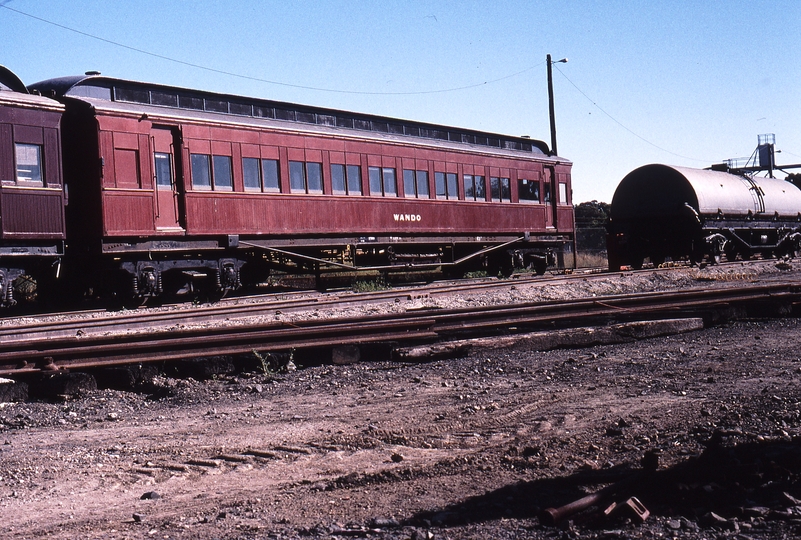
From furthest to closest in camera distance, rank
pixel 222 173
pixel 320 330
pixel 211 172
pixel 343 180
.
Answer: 1. pixel 343 180
2. pixel 222 173
3. pixel 211 172
4. pixel 320 330

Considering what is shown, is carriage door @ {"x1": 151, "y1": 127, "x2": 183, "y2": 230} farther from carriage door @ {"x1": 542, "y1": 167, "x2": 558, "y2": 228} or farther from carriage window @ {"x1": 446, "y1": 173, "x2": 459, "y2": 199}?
carriage door @ {"x1": 542, "y1": 167, "x2": 558, "y2": 228}

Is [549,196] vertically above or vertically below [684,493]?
above

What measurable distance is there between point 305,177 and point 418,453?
1227cm

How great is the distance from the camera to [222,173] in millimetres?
14758

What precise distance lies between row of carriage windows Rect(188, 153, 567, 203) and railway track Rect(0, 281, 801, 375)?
10.7 ft

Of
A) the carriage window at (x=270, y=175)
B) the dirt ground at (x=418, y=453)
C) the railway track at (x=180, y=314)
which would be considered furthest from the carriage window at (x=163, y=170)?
the dirt ground at (x=418, y=453)

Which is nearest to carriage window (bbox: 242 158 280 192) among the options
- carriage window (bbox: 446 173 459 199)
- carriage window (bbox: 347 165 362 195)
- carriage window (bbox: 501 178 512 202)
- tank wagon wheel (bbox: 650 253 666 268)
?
carriage window (bbox: 347 165 362 195)

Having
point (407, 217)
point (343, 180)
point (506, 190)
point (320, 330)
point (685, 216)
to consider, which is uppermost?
point (343, 180)

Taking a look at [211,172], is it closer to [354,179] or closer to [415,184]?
[354,179]

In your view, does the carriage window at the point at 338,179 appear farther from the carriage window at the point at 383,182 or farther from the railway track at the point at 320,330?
the railway track at the point at 320,330

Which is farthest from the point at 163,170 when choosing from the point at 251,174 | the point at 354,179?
the point at 354,179

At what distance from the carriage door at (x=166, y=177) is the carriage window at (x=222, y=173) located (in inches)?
30.4

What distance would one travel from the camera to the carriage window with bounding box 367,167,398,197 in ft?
58.0

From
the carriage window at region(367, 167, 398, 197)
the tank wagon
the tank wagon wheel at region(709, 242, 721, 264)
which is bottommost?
the tank wagon wheel at region(709, 242, 721, 264)
